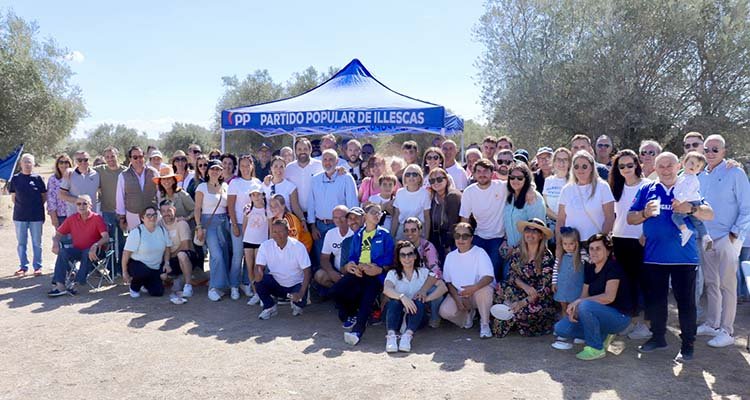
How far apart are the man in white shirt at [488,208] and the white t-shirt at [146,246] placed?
373 centimetres

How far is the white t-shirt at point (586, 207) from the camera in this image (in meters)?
4.75

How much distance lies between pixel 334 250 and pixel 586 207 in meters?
2.71

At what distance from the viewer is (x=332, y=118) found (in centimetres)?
977

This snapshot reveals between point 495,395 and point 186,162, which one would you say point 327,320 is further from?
point 186,162

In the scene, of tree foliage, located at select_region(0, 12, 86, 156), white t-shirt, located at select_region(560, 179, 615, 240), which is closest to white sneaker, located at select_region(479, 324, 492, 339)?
white t-shirt, located at select_region(560, 179, 615, 240)

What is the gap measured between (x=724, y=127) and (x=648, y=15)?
10.1ft

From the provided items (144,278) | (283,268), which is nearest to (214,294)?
(144,278)

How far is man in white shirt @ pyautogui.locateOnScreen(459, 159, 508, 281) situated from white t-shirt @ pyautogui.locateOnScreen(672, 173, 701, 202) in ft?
5.21

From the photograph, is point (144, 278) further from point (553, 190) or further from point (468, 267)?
point (553, 190)

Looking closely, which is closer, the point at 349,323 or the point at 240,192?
the point at 349,323

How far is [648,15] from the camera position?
12430 millimetres

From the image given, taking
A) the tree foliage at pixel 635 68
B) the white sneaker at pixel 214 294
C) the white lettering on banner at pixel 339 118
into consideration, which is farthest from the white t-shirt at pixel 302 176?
the tree foliage at pixel 635 68

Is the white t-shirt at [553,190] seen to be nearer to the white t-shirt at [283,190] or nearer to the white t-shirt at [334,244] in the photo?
the white t-shirt at [334,244]

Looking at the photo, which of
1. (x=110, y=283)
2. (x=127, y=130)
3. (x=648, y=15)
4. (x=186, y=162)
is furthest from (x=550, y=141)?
(x=127, y=130)
